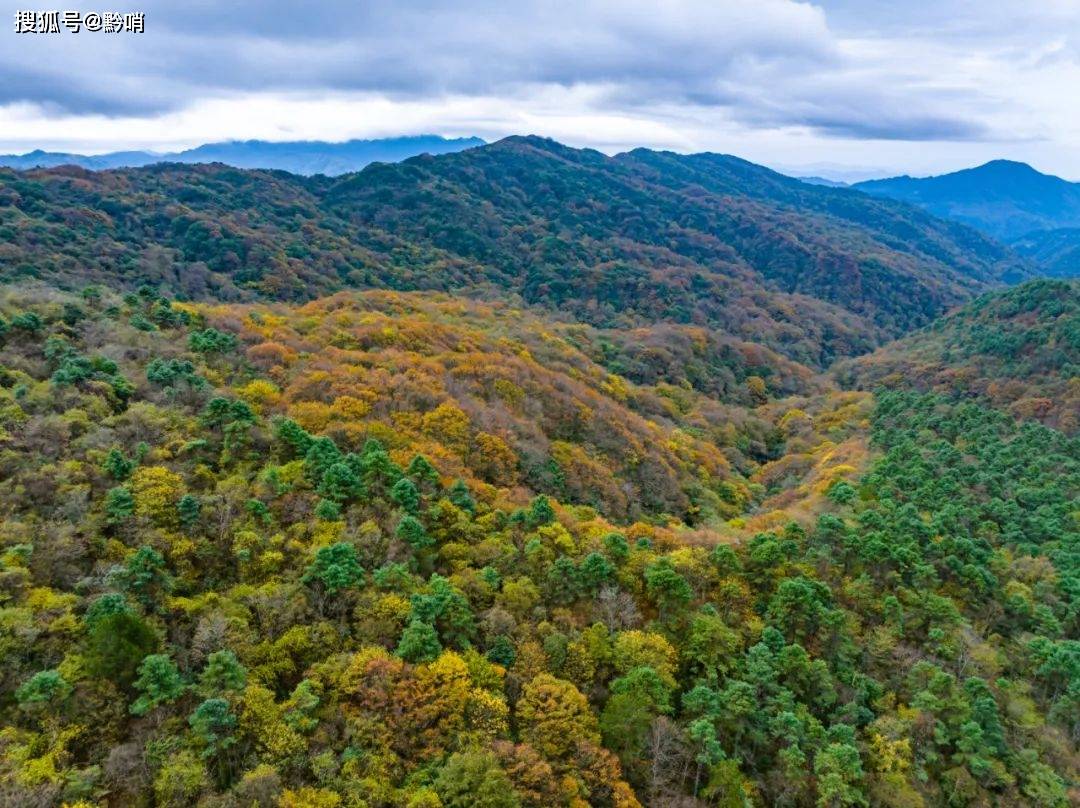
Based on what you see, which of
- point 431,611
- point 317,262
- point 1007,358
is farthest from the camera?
point 317,262

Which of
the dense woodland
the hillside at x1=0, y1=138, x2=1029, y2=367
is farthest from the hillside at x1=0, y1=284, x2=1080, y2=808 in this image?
the hillside at x1=0, y1=138, x2=1029, y2=367

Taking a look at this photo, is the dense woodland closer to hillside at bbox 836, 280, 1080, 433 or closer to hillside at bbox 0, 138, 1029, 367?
hillside at bbox 836, 280, 1080, 433

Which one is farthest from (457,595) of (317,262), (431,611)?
(317,262)

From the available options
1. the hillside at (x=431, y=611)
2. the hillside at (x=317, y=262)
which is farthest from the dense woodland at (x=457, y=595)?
the hillside at (x=317, y=262)

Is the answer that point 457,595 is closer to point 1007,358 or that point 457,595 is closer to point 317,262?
point 1007,358

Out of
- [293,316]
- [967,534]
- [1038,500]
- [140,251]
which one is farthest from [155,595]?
[140,251]

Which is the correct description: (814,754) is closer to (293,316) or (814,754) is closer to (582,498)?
(582,498)

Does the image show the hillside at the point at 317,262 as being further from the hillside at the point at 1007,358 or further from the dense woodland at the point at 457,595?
the dense woodland at the point at 457,595
